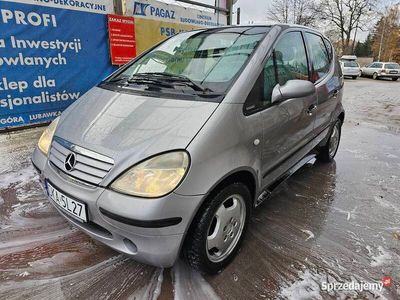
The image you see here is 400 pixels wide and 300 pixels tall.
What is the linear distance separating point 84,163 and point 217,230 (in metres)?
0.96

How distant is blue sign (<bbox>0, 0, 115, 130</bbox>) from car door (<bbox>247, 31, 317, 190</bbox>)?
3.75 meters

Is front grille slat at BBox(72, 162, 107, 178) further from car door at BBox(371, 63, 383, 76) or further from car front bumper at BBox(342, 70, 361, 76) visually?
car door at BBox(371, 63, 383, 76)

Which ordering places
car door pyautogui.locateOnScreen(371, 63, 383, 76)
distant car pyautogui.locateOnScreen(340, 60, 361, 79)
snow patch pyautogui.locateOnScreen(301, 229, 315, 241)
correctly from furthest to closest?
car door pyautogui.locateOnScreen(371, 63, 383, 76)
distant car pyautogui.locateOnScreen(340, 60, 361, 79)
snow patch pyautogui.locateOnScreen(301, 229, 315, 241)

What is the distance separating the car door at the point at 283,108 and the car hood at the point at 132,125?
20.5 inches

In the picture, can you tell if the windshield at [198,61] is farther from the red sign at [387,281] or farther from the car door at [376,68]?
the car door at [376,68]

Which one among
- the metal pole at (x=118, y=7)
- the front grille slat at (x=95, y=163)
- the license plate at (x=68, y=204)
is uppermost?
the metal pole at (x=118, y=7)

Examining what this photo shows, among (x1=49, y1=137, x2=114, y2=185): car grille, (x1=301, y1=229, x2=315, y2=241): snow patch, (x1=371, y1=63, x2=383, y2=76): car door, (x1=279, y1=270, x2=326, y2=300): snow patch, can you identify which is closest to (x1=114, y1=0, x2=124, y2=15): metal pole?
(x1=49, y1=137, x2=114, y2=185): car grille

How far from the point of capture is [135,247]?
183 centimetres

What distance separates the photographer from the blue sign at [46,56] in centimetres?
448

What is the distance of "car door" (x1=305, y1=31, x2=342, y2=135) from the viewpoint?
10.9 feet

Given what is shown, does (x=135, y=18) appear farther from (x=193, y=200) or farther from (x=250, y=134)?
(x=193, y=200)

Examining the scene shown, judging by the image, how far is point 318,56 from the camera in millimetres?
3512

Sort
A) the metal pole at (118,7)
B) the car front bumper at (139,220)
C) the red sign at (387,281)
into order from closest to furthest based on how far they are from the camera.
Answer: the car front bumper at (139,220) < the red sign at (387,281) < the metal pole at (118,7)

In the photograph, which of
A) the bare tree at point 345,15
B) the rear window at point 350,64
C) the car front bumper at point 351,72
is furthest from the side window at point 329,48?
the bare tree at point 345,15
